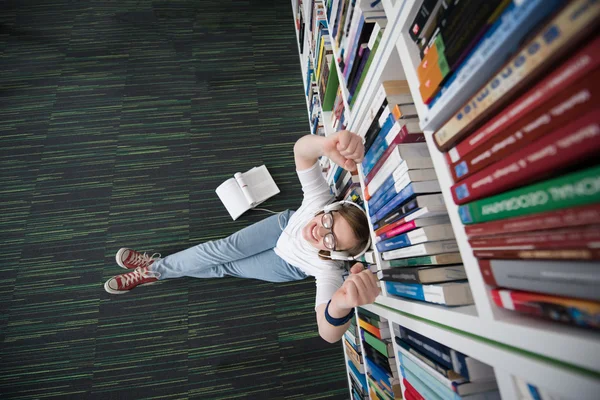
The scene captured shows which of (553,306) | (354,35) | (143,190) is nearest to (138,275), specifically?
(143,190)

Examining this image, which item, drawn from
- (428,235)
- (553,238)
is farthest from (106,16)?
(553,238)

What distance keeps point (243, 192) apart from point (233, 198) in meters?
0.08

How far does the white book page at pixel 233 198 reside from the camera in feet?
6.39

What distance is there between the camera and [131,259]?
5.69ft

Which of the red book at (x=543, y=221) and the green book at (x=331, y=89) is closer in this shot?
the red book at (x=543, y=221)

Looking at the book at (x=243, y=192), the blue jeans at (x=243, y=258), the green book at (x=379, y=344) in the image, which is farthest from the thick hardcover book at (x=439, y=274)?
the book at (x=243, y=192)

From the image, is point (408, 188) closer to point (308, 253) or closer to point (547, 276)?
point (547, 276)

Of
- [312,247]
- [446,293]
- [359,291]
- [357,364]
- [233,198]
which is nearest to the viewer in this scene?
[446,293]

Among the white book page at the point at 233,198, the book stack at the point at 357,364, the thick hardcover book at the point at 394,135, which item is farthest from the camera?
the white book page at the point at 233,198

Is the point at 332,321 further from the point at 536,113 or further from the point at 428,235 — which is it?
the point at 536,113

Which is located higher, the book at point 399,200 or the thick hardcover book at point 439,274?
the book at point 399,200

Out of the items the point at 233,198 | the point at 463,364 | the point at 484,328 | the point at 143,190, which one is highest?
the point at 143,190

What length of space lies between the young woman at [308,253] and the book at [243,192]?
1.03ft

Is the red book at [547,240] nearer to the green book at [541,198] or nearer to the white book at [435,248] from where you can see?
the green book at [541,198]
